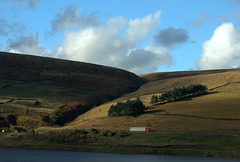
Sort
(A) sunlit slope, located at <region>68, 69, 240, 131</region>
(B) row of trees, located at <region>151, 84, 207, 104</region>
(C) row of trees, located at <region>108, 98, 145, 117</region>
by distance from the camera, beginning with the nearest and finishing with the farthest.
→ (A) sunlit slope, located at <region>68, 69, 240, 131</region> → (C) row of trees, located at <region>108, 98, 145, 117</region> → (B) row of trees, located at <region>151, 84, 207, 104</region>

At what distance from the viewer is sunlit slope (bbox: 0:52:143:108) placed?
120750 millimetres

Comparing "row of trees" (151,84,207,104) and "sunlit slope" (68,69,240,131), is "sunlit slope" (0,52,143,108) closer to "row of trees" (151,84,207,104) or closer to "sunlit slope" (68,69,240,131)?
"sunlit slope" (68,69,240,131)

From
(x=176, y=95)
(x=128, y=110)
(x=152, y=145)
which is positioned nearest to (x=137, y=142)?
(x=152, y=145)

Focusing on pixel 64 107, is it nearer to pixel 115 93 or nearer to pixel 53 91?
pixel 53 91

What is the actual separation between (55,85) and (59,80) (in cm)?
888

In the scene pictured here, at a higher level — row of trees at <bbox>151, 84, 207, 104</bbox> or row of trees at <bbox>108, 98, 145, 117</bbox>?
row of trees at <bbox>151, 84, 207, 104</bbox>

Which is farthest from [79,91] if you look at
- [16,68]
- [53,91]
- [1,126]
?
[1,126]

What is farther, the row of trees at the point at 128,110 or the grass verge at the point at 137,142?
the row of trees at the point at 128,110

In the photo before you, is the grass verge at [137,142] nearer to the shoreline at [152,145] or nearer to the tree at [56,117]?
the shoreline at [152,145]

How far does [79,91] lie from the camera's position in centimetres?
13438

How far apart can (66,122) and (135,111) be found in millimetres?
22587

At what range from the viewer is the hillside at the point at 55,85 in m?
104

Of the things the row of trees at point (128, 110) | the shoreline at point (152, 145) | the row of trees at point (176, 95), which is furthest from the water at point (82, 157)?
the row of trees at point (176, 95)

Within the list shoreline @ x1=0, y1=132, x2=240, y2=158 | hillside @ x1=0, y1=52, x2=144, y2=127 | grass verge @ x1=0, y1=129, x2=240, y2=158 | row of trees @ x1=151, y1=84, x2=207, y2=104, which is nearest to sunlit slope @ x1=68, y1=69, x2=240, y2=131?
row of trees @ x1=151, y1=84, x2=207, y2=104
